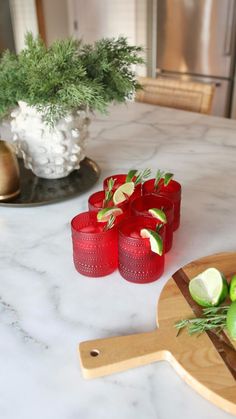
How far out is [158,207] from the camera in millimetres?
753

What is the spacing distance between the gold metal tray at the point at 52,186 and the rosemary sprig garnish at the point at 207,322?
0.50m

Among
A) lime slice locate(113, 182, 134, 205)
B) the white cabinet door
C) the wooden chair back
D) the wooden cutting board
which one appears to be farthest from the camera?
the white cabinet door

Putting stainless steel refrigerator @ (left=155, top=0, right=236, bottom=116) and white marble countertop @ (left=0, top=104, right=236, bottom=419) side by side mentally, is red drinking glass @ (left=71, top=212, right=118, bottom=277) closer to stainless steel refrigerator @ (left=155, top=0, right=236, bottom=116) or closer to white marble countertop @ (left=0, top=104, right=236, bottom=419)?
white marble countertop @ (left=0, top=104, right=236, bottom=419)

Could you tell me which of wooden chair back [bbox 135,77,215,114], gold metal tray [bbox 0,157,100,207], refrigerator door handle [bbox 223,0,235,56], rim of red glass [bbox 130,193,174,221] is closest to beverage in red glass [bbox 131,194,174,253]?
rim of red glass [bbox 130,193,174,221]

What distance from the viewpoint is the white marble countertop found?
487 mm

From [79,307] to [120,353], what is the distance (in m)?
0.13

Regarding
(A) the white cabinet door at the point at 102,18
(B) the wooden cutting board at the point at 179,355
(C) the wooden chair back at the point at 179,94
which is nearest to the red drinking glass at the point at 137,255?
(B) the wooden cutting board at the point at 179,355

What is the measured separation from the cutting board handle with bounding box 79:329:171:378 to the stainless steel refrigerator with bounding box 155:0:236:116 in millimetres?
2500

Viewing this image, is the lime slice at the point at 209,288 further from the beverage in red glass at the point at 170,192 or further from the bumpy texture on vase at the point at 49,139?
the bumpy texture on vase at the point at 49,139

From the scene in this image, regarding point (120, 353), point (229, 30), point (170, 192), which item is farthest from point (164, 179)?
point (229, 30)

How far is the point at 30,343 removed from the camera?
58cm

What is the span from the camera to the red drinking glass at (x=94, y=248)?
67cm

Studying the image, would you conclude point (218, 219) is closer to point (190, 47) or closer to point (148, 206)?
point (148, 206)

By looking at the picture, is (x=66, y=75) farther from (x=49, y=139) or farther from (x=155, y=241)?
(x=155, y=241)
